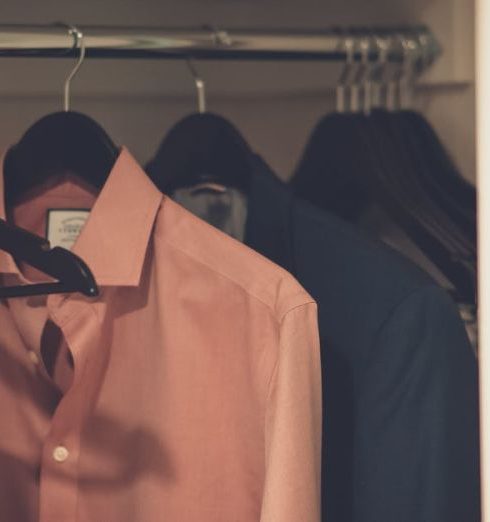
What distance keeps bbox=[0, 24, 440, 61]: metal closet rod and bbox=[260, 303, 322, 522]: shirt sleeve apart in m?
0.29

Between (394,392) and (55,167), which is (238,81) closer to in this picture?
(55,167)

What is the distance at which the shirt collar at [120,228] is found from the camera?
626mm

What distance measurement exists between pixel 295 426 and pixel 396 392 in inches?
3.2

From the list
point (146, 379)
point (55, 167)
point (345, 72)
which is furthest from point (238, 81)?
point (146, 379)

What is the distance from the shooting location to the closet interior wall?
85cm

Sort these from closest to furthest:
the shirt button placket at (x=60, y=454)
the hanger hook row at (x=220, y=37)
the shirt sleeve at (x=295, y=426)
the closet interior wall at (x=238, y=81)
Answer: the shirt sleeve at (x=295, y=426)
the shirt button placket at (x=60, y=454)
the hanger hook row at (x=220, y=37)
the closet interior wall at (x=238, y=81)

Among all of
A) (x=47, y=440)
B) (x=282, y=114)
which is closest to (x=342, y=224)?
(x=47, y=440)

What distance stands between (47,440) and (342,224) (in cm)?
28

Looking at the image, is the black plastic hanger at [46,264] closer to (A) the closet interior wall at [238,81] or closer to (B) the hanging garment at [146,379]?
(B) the hanging garment at [146,379]

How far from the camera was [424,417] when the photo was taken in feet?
1.88

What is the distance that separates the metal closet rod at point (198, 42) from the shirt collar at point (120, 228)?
11cm

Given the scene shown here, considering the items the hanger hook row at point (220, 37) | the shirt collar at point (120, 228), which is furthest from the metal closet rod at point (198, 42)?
the shirt collar at point (120, 228)

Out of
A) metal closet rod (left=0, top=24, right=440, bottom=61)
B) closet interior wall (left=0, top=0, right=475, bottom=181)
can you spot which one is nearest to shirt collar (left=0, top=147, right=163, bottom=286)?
metal closet rod (left=0, top=24, right=440, bottom=61)

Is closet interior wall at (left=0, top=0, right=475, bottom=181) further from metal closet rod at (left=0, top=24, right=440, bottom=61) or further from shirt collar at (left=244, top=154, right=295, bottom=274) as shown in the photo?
shirt collar at (left=244, top=154, right=295, bottom=274)
